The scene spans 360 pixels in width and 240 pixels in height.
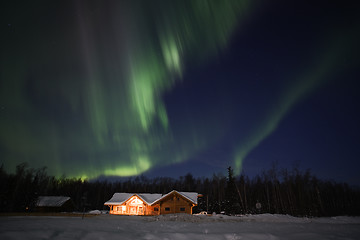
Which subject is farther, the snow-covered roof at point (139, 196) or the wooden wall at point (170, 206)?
the snow-covered roof at point (139, 196)

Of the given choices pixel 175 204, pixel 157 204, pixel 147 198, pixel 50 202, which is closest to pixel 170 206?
pixel 175 204

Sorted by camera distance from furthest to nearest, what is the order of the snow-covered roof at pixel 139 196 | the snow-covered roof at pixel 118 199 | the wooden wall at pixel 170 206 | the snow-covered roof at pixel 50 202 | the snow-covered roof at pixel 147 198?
the snow-covered roof at pixel 50 202
the snow-covered roof at pixel 118 199
the snow-covered roof at pixel 139 196
the snow-covered roof at pixel 147 198
the wooden wall at pixel 170 206

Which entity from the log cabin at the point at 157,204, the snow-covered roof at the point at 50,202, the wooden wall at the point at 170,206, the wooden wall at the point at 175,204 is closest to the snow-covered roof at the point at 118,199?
the log cabin at the point at 157,204

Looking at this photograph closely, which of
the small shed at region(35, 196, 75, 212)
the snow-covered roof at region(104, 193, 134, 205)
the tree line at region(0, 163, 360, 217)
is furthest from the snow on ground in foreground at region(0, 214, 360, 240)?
the small shed at region(35, 196, 75, 212)

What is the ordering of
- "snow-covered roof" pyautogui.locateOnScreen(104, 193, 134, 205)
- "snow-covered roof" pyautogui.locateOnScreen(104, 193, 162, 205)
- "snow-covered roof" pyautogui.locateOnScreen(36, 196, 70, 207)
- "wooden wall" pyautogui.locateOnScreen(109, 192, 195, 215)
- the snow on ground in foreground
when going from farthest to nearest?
"snow-covered roof" pyautogui.locateOnScreen(36, 196, 70, 207)
"snow-covered roof" pyautogui.locateOnScreen(104, 193, 134, 205)
"snow-covered roof" pyautogui.locateOnScreen(104, 193, 162, 205)
"wooden wall" pyautogui.locateOnScreen(109, 192, 195, 215)
the snow on ground in foreground

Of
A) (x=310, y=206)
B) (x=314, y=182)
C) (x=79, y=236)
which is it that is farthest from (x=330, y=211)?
(x=79, y=236)

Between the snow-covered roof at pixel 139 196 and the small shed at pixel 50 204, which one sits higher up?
the snow-covered roof at pixel 139 196

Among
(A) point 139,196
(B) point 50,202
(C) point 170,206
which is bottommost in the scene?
(C) point 170,206

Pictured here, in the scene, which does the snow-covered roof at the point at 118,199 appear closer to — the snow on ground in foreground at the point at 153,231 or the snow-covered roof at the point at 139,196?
the snow-covered roof at the point at 139,196

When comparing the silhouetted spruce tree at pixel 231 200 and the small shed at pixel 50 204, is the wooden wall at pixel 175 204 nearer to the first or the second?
the silhouetted spruce tree at pixel 231 200

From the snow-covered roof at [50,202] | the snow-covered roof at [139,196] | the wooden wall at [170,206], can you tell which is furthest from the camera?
the snow-covered roof at [50,202]

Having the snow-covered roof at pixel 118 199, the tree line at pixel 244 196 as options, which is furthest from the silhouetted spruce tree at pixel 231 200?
the snow-covered roof at pixel 118 199

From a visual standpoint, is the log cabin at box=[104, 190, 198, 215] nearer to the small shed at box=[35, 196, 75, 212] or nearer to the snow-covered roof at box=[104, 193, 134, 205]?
the snow-covered roof at box=[104, 193, 134, 205]

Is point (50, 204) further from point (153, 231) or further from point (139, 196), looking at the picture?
point (153, 231)
